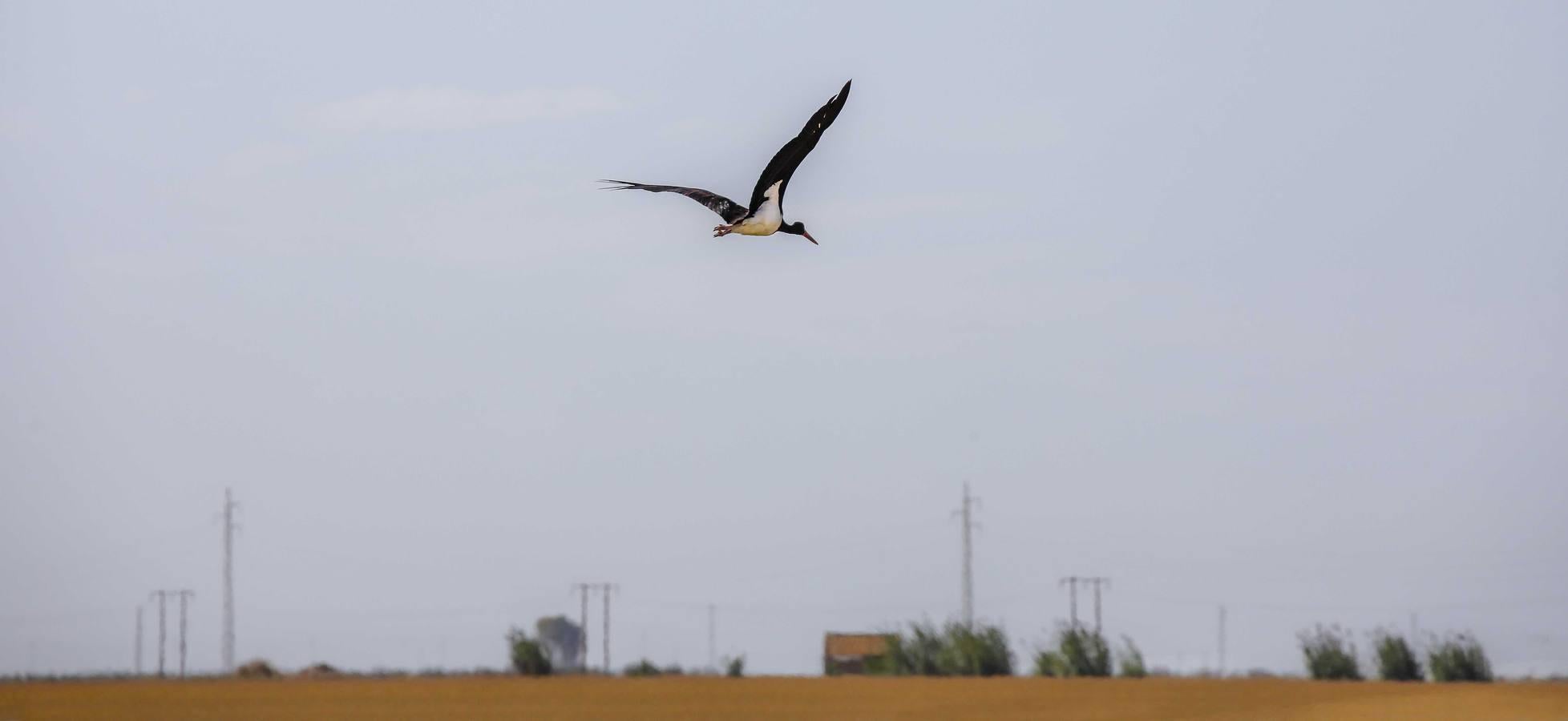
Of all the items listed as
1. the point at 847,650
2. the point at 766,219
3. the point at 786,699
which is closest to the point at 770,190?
the point at 766,219

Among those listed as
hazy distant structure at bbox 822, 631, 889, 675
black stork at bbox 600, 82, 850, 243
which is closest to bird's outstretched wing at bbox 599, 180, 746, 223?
black stork at bbox 600, 82, 850, 243

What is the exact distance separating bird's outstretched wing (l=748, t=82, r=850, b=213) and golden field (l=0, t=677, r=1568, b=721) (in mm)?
5712

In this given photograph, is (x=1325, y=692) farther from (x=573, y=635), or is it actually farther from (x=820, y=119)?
(x=573, y=635)

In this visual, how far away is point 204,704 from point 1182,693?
1130 centimetres

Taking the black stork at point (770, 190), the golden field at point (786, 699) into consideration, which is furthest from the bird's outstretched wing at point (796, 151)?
the golden field at point (786, 699)

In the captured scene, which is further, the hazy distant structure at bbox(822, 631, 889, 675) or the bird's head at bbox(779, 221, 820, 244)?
the hazy distant structure at bbox(822, 631, 889, 675)

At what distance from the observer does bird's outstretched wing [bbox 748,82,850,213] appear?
82.8ft

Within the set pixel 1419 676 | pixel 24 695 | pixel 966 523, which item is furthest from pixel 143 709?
pixel 966 523

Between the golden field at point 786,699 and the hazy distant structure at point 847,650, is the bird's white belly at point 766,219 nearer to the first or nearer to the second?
the golden field at point 786,699

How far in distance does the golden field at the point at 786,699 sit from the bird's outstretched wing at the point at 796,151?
571 centimetres

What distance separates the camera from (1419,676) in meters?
35.3

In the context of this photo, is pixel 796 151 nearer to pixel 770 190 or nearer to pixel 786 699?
pixel 770 190

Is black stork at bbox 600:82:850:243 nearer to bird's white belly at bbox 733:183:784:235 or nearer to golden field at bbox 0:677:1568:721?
bird's white belly at bbox 733:183:784:235

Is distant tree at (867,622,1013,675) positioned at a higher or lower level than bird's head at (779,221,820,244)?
lower
